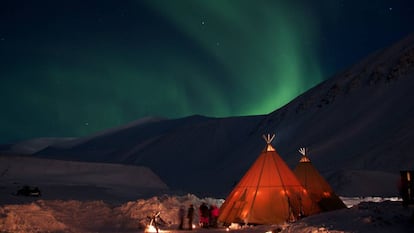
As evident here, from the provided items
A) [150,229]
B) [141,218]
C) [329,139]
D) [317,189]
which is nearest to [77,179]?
[141,218]

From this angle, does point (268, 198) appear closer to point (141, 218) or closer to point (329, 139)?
point (141, 218)

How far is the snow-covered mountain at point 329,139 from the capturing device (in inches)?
2074

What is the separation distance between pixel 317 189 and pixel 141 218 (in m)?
8.33

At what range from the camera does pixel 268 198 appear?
57.1 feet

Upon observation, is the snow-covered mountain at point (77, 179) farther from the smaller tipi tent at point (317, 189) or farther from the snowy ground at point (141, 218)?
the smaller tipi tent at point (317, 189)

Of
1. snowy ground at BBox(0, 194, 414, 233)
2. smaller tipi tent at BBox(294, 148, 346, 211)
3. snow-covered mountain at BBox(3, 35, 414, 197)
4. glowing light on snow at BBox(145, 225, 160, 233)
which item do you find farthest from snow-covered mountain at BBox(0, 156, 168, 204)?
glowing light on snow at BBox(145, 225, 160, 233)

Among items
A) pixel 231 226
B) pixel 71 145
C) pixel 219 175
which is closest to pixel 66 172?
pixel 231 226

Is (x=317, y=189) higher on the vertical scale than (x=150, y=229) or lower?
higher

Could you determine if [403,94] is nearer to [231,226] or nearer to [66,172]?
[66,172]

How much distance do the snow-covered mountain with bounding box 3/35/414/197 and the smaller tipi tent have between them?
54.4 ft

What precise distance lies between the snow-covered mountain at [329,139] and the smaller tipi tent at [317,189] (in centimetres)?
1657

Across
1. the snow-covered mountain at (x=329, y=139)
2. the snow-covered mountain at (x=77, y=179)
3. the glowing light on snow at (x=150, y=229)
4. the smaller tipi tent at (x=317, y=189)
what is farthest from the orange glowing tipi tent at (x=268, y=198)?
the snow-covered mountain at (x=329, y=139)

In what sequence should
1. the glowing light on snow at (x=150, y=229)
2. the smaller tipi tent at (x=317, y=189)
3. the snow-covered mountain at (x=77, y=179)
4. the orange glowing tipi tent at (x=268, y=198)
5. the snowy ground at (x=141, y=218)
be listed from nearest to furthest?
the snowy ground at (x=141, y=218)
the glowing light on snow at (x=150, y=229)
the orange glowing tipi tent at (x=268, y=198)
the smaller tipi tent at (x=317, y=189)
the snow-covered mountain at (x=77, y=179)

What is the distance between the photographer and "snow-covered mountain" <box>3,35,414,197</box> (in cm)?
5269
